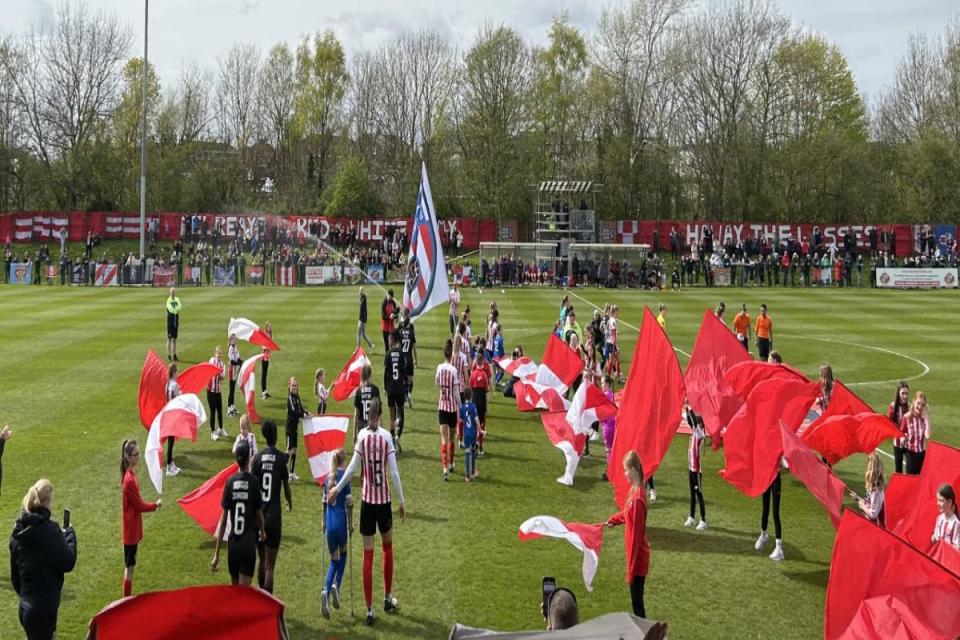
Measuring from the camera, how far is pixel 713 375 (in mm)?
16250

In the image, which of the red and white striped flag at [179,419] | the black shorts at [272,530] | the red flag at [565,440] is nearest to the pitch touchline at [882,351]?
the red flag at [565,440]

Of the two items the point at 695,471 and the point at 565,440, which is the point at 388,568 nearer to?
the point at 695,471

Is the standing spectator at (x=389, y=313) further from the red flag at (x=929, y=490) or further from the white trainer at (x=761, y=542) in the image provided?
the red flag at (x=929, y=490)

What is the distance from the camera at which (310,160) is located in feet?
261

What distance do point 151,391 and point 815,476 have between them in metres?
11.0

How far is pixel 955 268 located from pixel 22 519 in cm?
5547

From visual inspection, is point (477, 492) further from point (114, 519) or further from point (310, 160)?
point (310, 160)

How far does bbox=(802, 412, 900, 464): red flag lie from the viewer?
12980 mm

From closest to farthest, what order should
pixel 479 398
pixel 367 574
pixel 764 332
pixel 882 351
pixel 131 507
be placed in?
pixel 367 574 → pixel 131 507 → pixel 479 398 → pixel 764 332 → pixel 882 351

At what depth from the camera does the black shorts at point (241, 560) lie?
9.28 meters

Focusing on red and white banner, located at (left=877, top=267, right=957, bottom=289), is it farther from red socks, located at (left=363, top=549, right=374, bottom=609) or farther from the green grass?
red socks, located at (left=363, top=549, right=374, bottom=609)

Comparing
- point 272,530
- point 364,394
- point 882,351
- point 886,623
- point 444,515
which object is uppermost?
point 364,394

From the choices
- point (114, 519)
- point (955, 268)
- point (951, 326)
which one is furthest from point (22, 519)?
point (955, 268)

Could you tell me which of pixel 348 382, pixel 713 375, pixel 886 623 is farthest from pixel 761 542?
pixel 348 382
